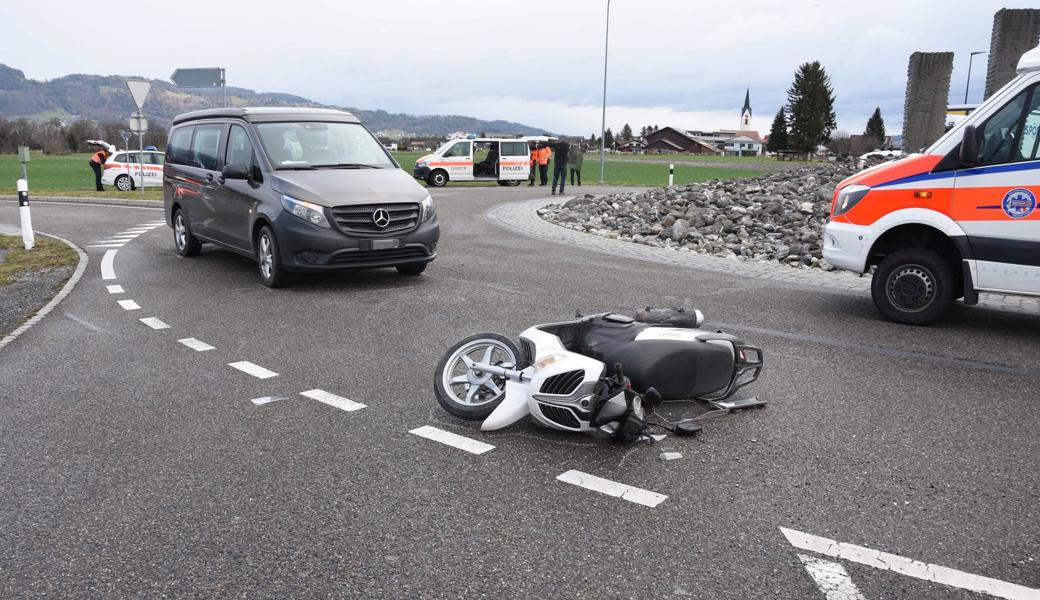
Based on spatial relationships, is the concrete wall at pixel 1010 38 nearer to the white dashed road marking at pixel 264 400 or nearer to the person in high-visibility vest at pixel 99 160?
the white dashed road marking at pixel 264 400

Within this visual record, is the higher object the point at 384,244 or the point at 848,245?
the point at 848,245

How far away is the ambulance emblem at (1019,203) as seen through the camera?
685 centimetres

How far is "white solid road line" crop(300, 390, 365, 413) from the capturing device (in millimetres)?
5117

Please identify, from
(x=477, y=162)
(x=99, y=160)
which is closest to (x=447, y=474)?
(x=99, y=160)

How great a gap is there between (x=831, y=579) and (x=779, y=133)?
136197 mm

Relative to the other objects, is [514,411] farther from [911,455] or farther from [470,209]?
[470,209]

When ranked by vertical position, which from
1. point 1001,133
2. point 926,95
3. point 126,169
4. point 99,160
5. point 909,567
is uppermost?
point 926,95

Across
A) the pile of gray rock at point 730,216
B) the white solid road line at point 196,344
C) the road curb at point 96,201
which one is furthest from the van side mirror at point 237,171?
the road curb at point 96,201

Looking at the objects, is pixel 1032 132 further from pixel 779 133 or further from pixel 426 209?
pixel 779 133

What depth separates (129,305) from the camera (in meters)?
8.52

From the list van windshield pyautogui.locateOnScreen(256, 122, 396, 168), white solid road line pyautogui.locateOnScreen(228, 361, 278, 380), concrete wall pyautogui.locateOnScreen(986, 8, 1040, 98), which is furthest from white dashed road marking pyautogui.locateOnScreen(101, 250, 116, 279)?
concrete wall pyautogui.locateOnScreen(986, 8, 1040, 98)

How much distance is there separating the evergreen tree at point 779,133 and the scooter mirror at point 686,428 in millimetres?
127425

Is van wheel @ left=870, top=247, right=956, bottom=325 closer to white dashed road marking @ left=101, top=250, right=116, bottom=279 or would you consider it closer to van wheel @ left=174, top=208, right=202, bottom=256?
white dashed road marking @ left=101, top=250, right=116, bottom=279

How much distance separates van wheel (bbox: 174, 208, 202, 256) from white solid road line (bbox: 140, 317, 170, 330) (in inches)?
170
